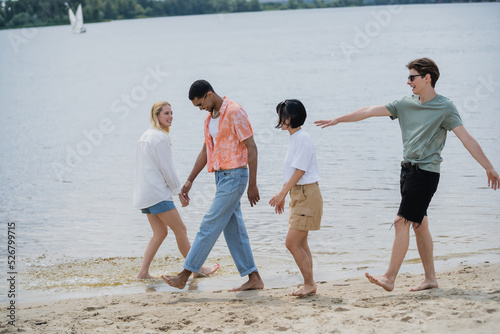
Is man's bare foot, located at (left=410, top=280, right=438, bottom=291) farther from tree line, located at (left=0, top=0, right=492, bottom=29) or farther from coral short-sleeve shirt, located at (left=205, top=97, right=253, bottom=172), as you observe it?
tree line, located at (left=0, top=0, right=492, bottom=29)

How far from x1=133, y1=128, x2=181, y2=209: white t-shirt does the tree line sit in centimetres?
9703

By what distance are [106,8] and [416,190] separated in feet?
481

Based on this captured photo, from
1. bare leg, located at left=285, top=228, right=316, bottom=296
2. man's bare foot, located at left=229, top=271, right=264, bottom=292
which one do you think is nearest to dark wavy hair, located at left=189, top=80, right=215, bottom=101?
bare leg, located at left=285, top=228, right=316, bottom=296

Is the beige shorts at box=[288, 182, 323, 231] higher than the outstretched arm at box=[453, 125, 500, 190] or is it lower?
lower

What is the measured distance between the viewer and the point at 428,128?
18.1 feet

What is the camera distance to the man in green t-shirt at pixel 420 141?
552cm

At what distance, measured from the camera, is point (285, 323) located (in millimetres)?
5098

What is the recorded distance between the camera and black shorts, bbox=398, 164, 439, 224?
5.55 meters

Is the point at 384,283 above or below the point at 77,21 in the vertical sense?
below

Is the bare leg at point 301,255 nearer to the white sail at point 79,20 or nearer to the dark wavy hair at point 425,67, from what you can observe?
the dark wavy hair at point 425,67

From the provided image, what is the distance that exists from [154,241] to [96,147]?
38.6ft

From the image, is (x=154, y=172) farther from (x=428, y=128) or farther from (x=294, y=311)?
(x=428, y=128)

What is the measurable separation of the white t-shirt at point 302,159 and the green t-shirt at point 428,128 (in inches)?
30.5

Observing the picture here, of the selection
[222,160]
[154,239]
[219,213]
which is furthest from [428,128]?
[154,239]
